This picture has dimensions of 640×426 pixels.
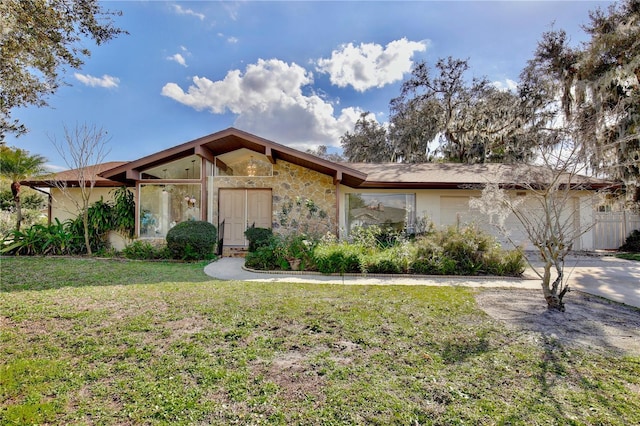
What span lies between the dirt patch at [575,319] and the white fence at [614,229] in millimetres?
9836

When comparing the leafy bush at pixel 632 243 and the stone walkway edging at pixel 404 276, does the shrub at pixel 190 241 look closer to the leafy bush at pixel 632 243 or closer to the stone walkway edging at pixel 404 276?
the stone walkway edging at pixel 404 276

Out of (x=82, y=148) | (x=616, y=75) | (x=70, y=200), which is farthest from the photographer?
(x=616, y=75)

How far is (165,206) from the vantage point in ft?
34.2

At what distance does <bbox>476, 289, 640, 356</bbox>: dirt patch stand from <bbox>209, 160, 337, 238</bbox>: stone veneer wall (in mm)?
6069

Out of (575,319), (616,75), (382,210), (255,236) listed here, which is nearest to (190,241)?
(255,236)

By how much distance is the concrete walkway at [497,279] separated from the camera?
602cm

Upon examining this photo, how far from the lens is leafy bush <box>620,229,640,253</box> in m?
11.9

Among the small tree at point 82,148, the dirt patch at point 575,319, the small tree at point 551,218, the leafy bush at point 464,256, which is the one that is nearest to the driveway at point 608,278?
the dirt patch at point 575,319

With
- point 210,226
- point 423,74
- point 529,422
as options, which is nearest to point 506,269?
point 529,422

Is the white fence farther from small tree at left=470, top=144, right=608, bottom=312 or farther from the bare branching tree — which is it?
small tree at left=470, top=144, right=608, bottom=312

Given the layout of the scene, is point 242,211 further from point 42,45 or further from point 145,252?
point 42,45

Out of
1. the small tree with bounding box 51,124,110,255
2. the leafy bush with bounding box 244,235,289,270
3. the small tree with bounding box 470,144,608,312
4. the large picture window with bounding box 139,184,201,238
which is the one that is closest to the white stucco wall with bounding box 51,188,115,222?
the small tree with bounding box 51,124,110,255

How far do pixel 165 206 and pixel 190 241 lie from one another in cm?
255

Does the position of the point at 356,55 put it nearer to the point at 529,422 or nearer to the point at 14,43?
the point at 14,43
